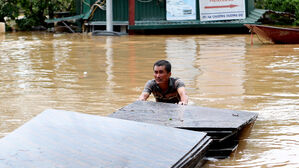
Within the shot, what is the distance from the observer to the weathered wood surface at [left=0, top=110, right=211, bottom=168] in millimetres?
3754

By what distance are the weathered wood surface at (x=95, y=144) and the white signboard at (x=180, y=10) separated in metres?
19.9

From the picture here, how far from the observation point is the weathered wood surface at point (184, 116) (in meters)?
5.12

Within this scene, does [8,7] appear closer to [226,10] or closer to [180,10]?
[180,10]

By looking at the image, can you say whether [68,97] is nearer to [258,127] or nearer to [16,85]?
[16,85]

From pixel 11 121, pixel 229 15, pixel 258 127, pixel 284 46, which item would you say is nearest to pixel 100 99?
pixel 11 121

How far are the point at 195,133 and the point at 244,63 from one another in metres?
→ 8.51

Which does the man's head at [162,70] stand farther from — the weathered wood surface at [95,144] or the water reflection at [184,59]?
the water reflection at [184,59]

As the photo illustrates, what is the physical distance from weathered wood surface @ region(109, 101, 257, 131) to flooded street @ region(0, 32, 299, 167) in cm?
38

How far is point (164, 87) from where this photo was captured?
6.52 meters

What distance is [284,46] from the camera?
17219mm

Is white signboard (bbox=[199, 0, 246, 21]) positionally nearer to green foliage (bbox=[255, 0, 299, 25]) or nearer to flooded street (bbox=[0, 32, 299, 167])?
green foliage (bbox=[255, 0, 299, 25])

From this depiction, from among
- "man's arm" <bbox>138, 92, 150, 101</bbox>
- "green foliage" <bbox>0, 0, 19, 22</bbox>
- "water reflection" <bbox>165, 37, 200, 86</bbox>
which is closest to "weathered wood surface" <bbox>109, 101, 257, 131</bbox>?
"man's arm" <bbox>138, 92, 150, 101</bbox>

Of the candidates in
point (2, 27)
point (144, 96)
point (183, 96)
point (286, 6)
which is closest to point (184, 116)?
point (183, 96)

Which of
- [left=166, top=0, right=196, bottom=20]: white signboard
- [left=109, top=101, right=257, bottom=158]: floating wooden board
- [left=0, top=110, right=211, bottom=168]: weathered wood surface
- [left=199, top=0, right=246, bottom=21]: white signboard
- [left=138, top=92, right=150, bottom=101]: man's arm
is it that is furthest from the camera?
[left=166, top=0, right=196, bottom=20]: white signboard
